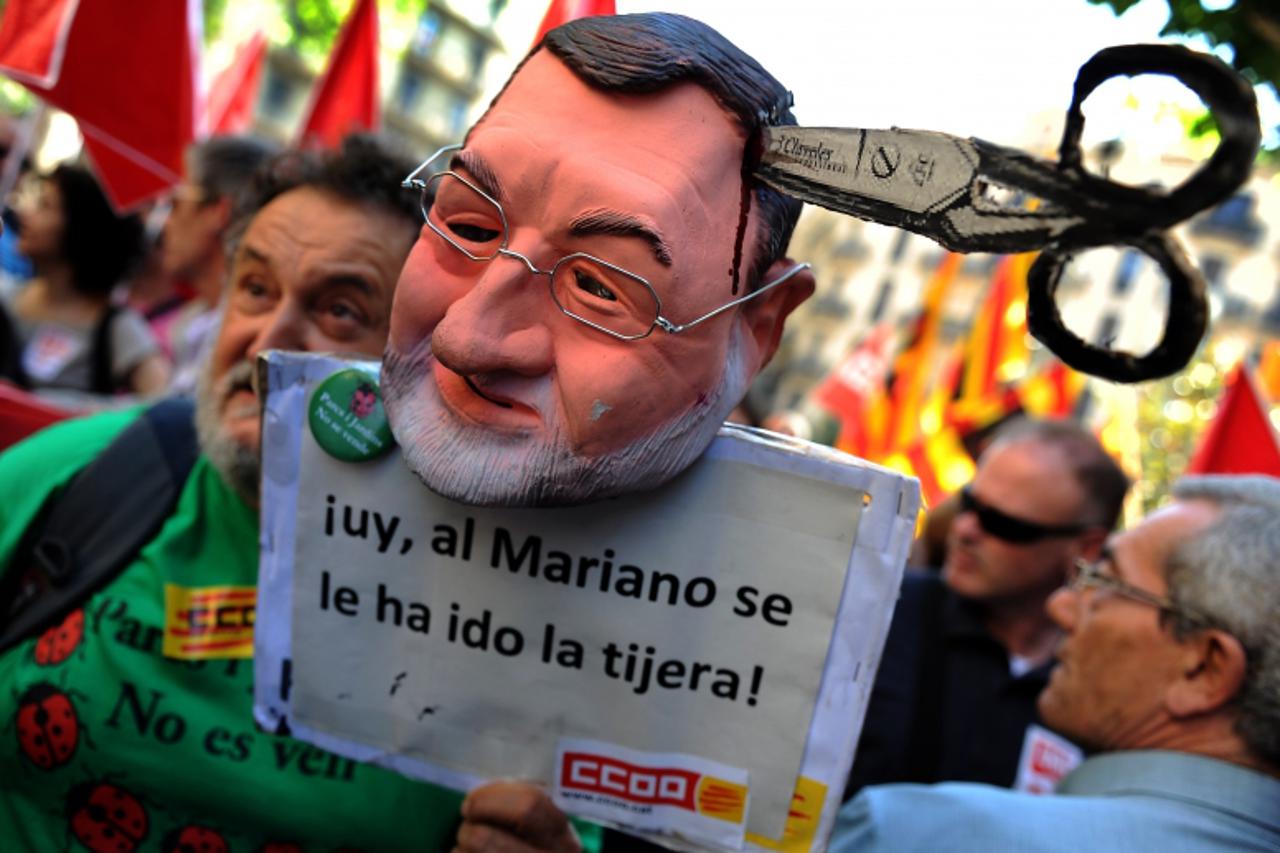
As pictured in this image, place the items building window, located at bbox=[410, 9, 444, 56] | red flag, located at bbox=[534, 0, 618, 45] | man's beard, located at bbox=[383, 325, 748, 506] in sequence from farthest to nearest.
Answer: building window, located at bbox=[410, 9, 444, 56], red flag, located at bbox=[534, 0, 618, 45], man's beard, located at bbox=[383, 325, 748, 506]

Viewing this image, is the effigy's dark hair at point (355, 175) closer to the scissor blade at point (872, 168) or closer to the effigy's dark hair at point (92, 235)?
the scissor blade at point (872, 168)

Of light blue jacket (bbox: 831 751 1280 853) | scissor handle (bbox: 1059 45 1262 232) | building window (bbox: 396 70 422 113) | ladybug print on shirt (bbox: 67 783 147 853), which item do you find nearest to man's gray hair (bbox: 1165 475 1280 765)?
light blue jacket (bbox: 831 751 1280 853)

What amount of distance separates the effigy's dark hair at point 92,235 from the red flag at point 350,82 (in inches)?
33.3

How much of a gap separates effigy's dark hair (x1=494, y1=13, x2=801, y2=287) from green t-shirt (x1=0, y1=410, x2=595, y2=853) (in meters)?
1.07

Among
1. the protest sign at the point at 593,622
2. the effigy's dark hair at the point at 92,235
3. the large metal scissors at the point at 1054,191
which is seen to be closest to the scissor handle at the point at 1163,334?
the large metal scissors at the point at 1054,191

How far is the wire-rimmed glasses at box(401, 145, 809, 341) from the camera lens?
1.27 m

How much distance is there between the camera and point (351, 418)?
1.53 m

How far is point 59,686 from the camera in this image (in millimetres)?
1812

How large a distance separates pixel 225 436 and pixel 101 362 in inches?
98.3

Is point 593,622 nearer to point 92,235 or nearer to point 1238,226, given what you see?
point 92,235

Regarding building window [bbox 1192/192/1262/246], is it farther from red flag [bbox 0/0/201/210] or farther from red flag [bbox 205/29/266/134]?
red flag [bbox 0/0/201/210]

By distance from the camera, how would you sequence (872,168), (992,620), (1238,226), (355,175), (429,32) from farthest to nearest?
1. (429,32)
2. (1238,226)
3. (992,620)
4. (355,175)
5. (872,168)

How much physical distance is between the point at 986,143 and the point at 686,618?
0.70 m

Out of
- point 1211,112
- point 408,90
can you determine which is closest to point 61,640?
point 1211,112
